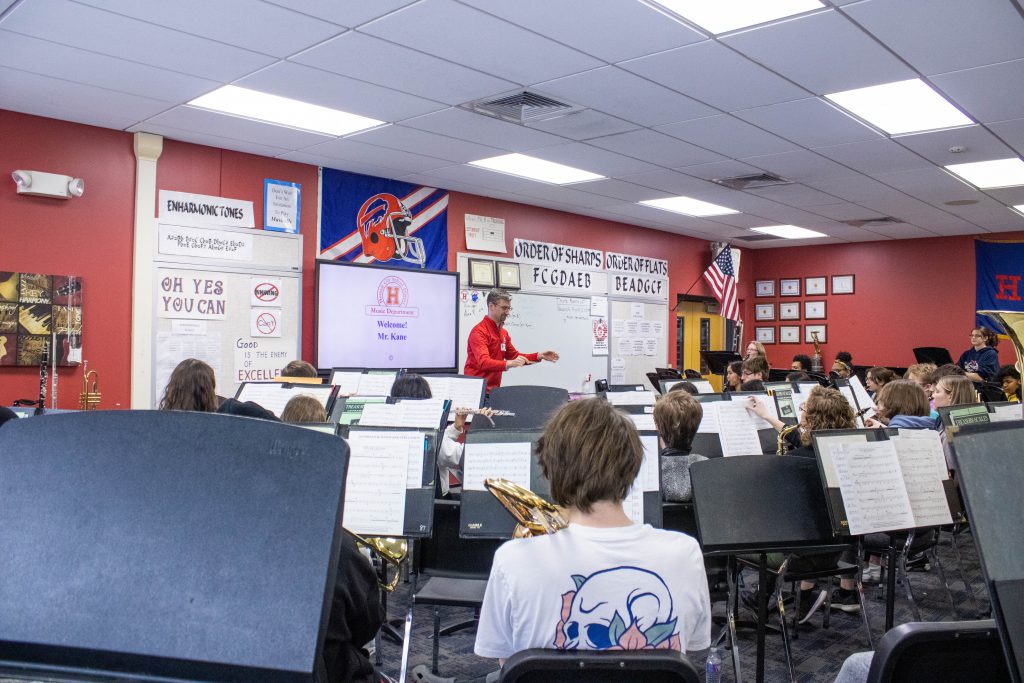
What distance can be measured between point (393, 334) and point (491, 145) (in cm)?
205

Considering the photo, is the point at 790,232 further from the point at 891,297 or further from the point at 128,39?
the point at 128,39

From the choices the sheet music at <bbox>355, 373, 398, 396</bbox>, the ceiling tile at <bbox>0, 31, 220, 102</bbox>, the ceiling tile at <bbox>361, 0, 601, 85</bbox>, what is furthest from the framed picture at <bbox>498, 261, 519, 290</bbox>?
the ceiling tile at <bbox>0, 31, 220, 102</bbox>

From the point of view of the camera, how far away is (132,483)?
83 centimetres

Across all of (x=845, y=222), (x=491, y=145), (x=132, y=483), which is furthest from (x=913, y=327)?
(x=132, y=483)

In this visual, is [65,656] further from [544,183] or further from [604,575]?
[544,183]

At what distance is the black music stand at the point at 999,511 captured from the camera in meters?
0.93

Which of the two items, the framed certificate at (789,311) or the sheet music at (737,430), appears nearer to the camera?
the sheet music at (737,430)

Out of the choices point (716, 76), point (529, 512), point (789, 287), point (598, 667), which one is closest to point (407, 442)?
point (529, 512)

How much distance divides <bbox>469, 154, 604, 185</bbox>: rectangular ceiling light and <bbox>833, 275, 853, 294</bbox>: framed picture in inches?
234

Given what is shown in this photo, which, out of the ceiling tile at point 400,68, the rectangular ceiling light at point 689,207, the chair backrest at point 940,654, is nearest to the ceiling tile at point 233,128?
the ceiling tile at point 400,68

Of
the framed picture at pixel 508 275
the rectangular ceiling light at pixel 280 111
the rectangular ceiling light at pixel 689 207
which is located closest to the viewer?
the rectangular ceiling light at pixel 280 111

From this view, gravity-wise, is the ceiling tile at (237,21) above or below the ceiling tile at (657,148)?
below

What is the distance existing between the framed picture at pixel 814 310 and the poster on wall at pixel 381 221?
6.61 metres

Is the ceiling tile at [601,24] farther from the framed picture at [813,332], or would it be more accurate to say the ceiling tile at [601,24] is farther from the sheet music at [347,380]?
the framed picture at [813,332]
